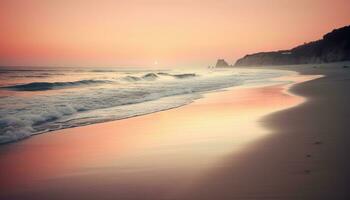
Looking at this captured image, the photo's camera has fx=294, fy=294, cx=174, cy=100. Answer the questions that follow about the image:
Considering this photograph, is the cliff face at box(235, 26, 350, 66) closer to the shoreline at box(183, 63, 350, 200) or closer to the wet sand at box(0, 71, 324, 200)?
the shoreline at box(183, 63, 350, 200)

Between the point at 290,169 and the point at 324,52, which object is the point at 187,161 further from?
the point at 324,52

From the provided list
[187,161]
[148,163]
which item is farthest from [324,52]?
[148,163]

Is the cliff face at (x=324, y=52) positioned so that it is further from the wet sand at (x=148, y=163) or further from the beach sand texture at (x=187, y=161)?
the wet sand at (x=148, y=163)

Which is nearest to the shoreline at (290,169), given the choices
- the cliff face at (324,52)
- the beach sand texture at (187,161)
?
the beach sand texture at (187,161)

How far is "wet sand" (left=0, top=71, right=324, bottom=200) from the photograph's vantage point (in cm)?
364

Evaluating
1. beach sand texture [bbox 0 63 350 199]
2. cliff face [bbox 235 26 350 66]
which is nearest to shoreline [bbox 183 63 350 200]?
beach sand texture [bbox 0 63 350 199]

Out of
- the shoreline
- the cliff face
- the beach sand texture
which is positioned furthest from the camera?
the cliff face

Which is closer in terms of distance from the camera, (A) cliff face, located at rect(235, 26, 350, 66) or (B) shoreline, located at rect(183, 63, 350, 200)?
(B) shoreline, located at rect(183, 63, 350, 200)

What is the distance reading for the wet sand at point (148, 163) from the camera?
3643 mm

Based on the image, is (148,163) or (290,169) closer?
(290,169)

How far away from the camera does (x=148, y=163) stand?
4.79 metres

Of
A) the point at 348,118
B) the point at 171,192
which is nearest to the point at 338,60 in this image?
the point at 348,118

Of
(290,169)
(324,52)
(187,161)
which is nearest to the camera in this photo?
(290,169)

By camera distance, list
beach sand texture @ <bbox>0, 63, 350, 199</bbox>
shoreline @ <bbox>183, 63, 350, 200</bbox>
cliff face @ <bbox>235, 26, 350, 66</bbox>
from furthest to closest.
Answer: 1. cliff face @ <bbox>235, 26, 350, 66</bbox>
2. beach sand texture @ <bbox>0, 63, 350, 199</bbox>
3. shoreline @ <bbox>183, 63, 350, 200</bbox>
